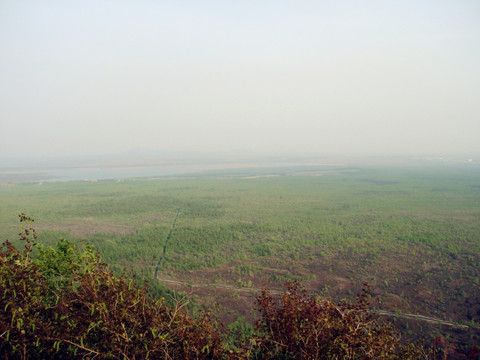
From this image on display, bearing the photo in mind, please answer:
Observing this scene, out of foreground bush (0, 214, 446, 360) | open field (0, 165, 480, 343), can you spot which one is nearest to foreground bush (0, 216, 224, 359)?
foreground bush (0, 214, 446, 360)

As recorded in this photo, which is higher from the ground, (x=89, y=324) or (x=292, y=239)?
(x=89, y=324)

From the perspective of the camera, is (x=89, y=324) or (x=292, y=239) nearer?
(x=89, y=324)

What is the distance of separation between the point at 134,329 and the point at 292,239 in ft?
65.3

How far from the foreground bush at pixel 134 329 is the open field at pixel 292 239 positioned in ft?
23.0

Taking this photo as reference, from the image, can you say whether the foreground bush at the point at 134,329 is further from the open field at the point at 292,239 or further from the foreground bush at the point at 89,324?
the open field at the point at 292,239

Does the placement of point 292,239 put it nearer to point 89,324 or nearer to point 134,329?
point 134,329

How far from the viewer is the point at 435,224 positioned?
2622cm

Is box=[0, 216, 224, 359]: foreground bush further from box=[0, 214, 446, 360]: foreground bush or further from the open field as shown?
the open field

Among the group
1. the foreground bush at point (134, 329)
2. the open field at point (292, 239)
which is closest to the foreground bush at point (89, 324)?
the foreground bush at point (134, 329)

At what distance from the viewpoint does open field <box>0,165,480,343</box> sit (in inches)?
555

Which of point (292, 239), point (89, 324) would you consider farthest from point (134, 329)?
point (292, 239)

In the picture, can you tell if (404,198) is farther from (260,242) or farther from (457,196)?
(260,242)

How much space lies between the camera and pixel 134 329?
3.62m

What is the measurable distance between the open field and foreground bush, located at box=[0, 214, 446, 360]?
23.0ft
